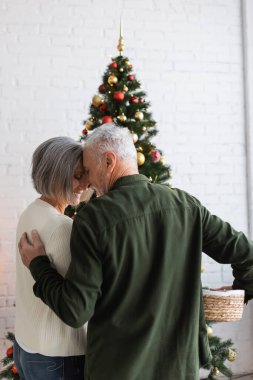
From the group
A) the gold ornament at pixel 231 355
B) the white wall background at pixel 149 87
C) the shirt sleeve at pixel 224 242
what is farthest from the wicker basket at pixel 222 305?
the white wall background at pixel 149 87

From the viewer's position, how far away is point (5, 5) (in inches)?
159

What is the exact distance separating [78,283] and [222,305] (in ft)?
4.68

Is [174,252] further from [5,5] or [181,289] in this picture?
[5,5]

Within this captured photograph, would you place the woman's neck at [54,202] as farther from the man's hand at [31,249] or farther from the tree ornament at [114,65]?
the tree ornament at [114,65]

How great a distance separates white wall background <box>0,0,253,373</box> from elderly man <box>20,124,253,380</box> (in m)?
2.11

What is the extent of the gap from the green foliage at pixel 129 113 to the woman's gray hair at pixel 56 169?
1.22 metres

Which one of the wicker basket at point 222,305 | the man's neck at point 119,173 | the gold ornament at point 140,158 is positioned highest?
the man's neck at point 119,173

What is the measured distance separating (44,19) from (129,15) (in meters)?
0.60

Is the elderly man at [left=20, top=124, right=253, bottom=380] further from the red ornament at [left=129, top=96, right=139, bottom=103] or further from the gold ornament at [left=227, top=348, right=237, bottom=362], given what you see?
the gold ornament at [left=227, top=348, right=237, bottom=362]

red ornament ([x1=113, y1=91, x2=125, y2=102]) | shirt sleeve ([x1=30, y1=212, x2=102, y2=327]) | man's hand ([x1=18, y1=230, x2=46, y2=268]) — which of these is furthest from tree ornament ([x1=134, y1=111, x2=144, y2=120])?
shirt sleeve ([x1=30, y1=212, x2=102, y2=327])

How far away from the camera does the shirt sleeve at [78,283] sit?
5.74 ft

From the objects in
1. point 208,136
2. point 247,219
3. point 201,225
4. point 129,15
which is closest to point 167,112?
point 208,136

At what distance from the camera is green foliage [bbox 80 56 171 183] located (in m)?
3.28

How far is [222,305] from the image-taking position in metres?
3.01
